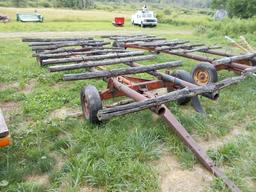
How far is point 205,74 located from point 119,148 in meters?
3.26

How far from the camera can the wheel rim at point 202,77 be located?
6.30 metres

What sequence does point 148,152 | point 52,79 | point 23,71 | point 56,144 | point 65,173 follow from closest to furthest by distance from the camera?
point 65,173 → point 148,152 → point 56,144 → point 52,79 → point 23,71

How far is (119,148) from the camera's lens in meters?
3.79

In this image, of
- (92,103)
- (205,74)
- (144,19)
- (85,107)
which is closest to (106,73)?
(85,107)

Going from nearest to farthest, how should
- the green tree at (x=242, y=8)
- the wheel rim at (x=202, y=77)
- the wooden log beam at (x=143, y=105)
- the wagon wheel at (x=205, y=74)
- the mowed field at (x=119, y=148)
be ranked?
the mowed field at (x=119, y=148) → the wooden log beam at (x=143, y=105) → the wagon wheel at (x=205, y=74) → the wheel rim at (x=202, y=77) → the green tree at (x=242, y=8)

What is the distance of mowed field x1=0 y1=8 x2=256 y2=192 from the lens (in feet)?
Result: 10.4

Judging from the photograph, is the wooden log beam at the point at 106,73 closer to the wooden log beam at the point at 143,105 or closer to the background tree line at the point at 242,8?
the wooden log beam at the point at 143,105

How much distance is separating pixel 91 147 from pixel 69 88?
2.86 metres

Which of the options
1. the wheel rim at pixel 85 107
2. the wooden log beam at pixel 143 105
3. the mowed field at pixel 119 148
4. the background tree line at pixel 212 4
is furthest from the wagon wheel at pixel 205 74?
the background tree line at pixel 212 4

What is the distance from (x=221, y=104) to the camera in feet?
18.2

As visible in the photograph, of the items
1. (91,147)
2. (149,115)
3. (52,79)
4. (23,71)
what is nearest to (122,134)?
(91,147)

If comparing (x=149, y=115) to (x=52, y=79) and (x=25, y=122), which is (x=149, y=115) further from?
(x=52, y=79)

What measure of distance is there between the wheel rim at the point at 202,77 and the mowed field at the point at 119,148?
612 millimetres

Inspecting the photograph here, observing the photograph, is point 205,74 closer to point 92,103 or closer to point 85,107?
point 85,107
